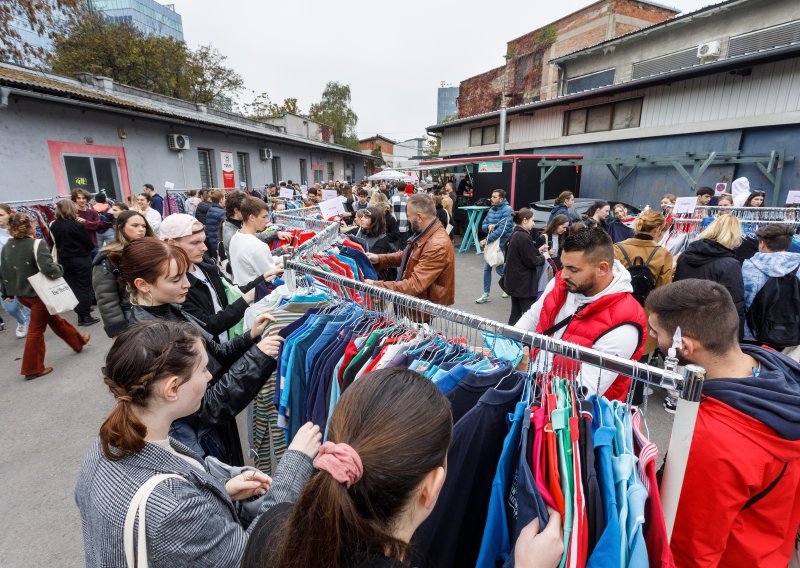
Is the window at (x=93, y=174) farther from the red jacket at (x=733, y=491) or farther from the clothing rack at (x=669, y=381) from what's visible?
the red jacket at (x=733, y=491)

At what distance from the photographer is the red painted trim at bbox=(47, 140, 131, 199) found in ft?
32.0

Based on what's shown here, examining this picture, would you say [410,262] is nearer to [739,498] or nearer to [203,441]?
[203,441]

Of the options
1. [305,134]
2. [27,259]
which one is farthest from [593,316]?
[305,134]

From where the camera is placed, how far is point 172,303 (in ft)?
7.18

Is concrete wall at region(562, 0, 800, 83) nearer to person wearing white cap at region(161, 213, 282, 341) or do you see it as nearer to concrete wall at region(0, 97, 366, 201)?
concrete wall at region(0, 97, 366, 201)

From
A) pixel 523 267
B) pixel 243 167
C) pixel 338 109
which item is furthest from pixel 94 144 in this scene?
pixel 338 109

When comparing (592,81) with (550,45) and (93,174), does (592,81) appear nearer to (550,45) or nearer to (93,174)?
(550,45)

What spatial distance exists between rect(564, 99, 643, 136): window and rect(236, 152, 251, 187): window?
45.5ft

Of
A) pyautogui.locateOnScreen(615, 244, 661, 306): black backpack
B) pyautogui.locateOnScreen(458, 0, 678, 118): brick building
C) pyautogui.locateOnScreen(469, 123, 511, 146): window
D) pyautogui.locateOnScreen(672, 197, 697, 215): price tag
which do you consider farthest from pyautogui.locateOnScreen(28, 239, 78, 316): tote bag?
pyautogui.locateOnScreen(458, 0, 678, 118): brick building

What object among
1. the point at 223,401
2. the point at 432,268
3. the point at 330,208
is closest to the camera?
the point at 223,401

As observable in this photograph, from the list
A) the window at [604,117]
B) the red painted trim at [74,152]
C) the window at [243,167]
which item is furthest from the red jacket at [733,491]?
the window at [243,167]

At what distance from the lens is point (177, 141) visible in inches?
519

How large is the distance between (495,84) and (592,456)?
29.2m

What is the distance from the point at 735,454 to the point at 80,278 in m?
7.72
